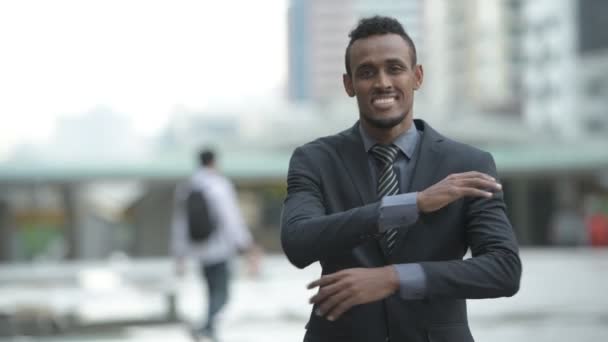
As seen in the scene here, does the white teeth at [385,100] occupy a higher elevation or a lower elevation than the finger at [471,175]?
higher

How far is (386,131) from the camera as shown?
7.15 ft

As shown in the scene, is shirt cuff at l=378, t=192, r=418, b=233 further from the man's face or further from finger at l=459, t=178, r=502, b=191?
the man's face

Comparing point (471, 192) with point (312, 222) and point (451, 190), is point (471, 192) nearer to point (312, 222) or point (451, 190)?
point (451, 190)

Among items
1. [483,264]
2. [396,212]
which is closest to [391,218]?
[396,212]

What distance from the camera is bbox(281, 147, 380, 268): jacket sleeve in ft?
6.48

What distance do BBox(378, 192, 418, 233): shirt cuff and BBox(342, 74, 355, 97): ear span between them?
364 millimetres

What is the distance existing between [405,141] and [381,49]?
0.25 metres

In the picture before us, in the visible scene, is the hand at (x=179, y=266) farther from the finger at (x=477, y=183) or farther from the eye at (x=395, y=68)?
the finger at (x=477, y=183)

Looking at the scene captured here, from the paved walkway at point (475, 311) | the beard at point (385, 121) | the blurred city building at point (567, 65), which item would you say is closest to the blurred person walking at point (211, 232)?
the paved walkway at point (475, 311)

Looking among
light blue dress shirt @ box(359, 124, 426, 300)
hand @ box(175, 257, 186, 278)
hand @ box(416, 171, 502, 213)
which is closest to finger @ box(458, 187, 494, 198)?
hand @ box(416, 171, 502, 213)

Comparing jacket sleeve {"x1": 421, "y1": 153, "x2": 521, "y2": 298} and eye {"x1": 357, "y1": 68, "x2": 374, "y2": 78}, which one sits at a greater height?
eye {"x1": 357, "y1": 68, "x2": 374, "y2": 78}

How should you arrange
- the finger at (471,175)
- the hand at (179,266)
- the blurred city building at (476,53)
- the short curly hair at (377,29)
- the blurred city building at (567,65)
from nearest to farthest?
1. the finger at (471,175)
2. the short curly hair at (377,29)
3. the hand at (179,266)
4. the blurred city building at (567,65)
5. the blurred city building at (476,53)

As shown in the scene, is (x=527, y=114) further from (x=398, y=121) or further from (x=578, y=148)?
(x=398, y=121)

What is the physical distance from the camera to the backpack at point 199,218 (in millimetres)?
7781
